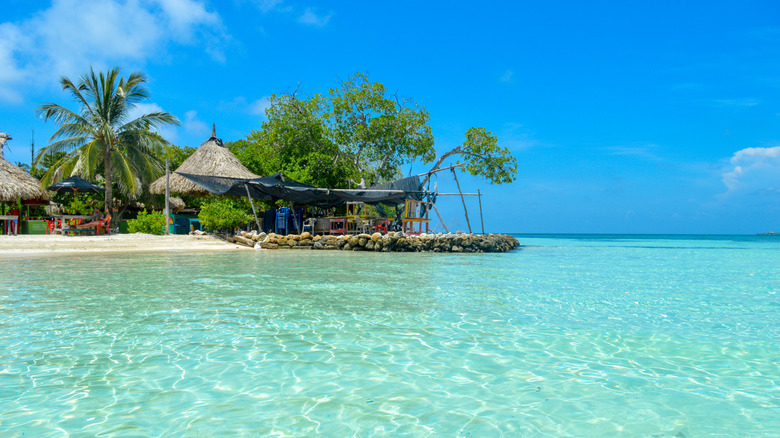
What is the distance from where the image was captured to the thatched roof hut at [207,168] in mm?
21125

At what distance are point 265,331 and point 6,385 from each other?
1872 millimetres

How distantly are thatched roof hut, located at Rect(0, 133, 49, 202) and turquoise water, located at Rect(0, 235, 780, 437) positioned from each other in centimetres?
1575

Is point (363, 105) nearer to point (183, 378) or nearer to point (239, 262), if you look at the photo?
point (239, 262)

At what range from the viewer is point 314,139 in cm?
2233

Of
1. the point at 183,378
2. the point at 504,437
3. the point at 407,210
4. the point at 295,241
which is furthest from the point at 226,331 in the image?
the point at 407,210

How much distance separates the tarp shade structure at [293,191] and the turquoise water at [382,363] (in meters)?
9.61

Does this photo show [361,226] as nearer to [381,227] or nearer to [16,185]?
[381,227]

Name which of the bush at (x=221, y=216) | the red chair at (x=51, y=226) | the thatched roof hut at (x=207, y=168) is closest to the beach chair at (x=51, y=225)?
the red chair at (x=51, y=226)

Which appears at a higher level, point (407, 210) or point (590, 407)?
point (407, 210)

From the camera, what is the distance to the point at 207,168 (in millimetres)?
22203

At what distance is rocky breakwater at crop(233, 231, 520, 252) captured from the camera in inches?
635

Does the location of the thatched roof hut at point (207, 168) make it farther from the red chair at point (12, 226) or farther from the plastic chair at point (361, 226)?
the plastic chair at point (361, 226)

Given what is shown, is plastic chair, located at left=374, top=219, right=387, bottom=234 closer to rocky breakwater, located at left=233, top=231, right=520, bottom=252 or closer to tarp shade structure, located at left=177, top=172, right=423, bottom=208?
tarp shade structure, located at left=177, top=172, right=423, bottom=208

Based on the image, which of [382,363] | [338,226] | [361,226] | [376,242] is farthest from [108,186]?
[382,363]
